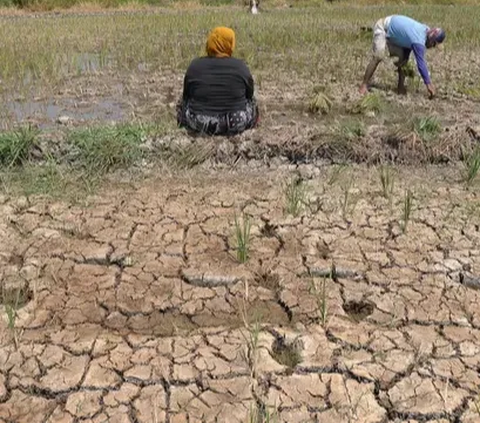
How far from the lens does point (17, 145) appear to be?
14.0ft

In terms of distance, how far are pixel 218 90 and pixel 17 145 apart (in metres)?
1.69

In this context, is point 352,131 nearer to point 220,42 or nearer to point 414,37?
point 220,42

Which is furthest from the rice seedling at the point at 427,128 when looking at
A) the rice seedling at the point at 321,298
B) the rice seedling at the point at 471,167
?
the rice seedling at the point at 321,298

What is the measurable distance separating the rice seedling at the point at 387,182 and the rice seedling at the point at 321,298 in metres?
1.21

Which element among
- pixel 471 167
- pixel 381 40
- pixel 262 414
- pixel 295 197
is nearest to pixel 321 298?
pixel 262 414

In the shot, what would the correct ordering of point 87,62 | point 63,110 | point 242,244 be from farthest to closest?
point 87,62 < point 63,110 < point 242,244

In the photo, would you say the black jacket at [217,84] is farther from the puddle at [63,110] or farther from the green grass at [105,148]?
the puddle at [63,110]

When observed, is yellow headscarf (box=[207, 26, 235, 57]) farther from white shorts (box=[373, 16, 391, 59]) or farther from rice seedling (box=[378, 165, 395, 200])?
white shorts (box=[373, 16, 391, 59])

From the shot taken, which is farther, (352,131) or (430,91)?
(430,91)

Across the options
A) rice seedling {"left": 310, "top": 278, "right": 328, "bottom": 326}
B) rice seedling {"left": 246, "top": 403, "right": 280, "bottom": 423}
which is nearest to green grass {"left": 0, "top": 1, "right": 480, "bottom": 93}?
rice seedling {"left": 310, "top": 278, "right": 328, "bottom": 326}

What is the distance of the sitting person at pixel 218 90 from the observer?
4676 mm

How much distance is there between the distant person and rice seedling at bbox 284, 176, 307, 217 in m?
2.64

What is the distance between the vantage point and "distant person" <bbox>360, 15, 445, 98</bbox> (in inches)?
230

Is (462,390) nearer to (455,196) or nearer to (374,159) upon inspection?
(455,196)
